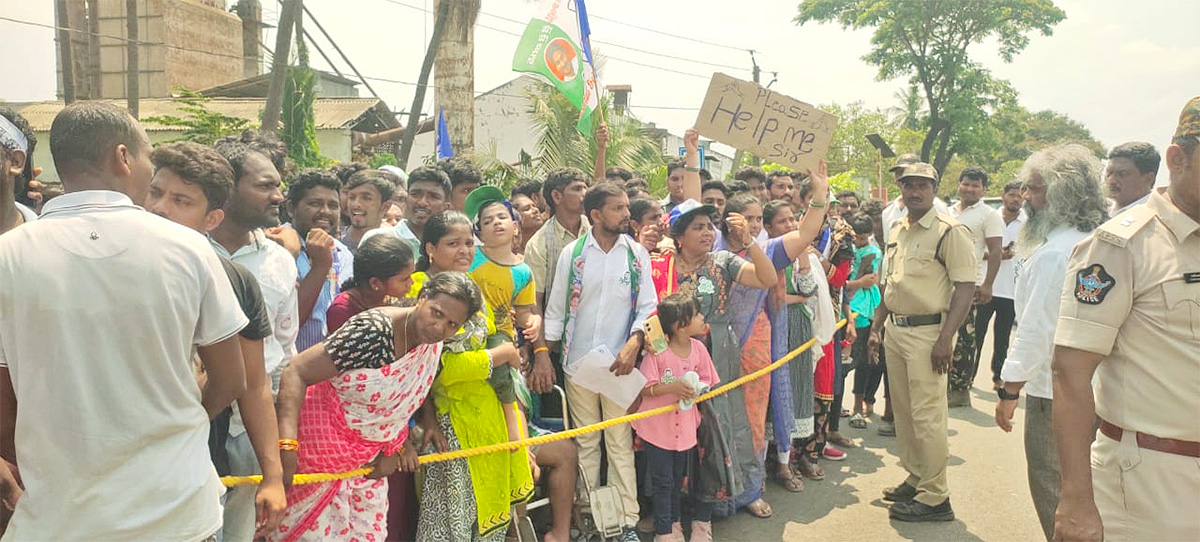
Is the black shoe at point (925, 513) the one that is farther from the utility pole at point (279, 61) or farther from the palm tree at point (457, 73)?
the palm tree at point (457, 73)

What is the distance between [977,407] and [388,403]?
6376 millimetres

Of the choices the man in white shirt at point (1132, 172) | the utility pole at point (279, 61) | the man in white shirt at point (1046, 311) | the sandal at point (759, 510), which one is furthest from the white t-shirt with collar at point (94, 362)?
the utility pole at point (279, 61)

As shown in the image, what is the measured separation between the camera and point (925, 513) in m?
4.88

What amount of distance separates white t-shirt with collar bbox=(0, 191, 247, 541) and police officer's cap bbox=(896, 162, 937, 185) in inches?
169

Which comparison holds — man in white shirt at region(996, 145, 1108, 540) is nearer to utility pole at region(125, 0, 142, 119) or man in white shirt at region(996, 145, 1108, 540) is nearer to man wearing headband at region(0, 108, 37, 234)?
man wearing headband at region(0, 108, 37, 234)

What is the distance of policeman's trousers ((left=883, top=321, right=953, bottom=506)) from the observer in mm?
4844

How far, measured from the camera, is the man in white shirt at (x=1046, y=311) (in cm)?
Result: 377

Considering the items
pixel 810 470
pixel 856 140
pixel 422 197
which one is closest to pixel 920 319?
pixel 810 470

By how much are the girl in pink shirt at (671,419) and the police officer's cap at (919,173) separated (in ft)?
5.59

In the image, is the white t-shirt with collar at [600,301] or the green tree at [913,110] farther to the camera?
the green tree at [913,110]

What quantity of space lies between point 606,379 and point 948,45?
23777mm

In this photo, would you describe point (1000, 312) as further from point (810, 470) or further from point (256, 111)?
point (256, 111)

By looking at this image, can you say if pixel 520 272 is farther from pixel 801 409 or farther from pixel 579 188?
pixel 801 409

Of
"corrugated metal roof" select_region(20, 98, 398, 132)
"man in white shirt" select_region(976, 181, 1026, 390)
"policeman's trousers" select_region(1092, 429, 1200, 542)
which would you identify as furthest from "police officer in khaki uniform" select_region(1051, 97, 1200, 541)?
"corrugated metal roof" select_region(20, 98, 398, 132)
